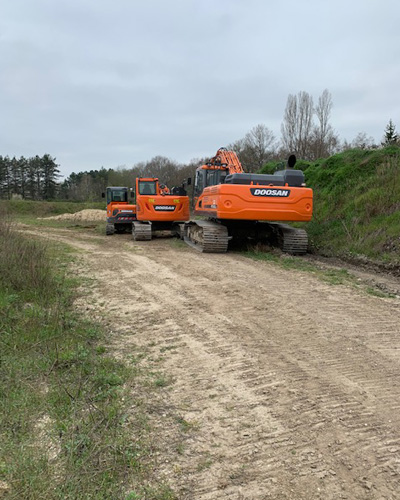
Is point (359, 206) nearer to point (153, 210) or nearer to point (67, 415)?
point (153, 210)

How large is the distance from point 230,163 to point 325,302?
9222 mm

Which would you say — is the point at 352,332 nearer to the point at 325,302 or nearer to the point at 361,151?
the point at 325,302

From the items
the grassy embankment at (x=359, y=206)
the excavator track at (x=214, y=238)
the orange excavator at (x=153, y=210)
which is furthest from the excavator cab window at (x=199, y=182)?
the grassy embankment at (x=359, y=206)

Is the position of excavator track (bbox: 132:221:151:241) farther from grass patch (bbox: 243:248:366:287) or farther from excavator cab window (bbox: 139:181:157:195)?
grass patch (bbox: 243:248:366:287)

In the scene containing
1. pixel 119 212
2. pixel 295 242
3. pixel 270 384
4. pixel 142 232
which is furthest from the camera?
pixel 119 212

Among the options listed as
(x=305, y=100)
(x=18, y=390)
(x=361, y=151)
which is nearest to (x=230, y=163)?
(x=361, y=151)

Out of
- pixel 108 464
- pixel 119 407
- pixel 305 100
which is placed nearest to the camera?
pixel 108 464

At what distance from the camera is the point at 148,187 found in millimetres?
17156

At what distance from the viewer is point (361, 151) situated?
50.7ft

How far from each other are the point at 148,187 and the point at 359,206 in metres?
8.70

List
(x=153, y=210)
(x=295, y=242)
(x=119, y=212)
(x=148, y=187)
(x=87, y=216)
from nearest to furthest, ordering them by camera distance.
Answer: (x=295, y=242), (x=153, y=210), (x=148, y=187), (x=119, y=212), (x=87, y=216)

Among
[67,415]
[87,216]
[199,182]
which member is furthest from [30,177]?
[67,415]

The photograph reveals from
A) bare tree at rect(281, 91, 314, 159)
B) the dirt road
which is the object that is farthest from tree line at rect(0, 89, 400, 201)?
the dirt road

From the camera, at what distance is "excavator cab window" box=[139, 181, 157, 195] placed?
17.1 meters
